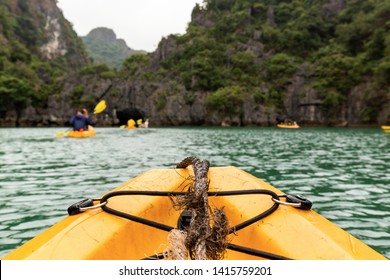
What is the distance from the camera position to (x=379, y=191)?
16.5ft

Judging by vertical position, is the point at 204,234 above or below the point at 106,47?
below

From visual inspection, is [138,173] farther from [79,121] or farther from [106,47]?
[106,47]

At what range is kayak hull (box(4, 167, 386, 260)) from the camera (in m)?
1.52

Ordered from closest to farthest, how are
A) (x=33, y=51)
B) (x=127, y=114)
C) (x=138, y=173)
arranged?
1. (x=138, y=173)
2. (x=127, y=114)
3. (x=33, y=51)

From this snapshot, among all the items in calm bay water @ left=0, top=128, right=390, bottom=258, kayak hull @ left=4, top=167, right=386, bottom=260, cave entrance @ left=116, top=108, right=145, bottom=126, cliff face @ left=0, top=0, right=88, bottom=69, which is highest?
cliff face @ left=0, top=0, right=88, bottom=69

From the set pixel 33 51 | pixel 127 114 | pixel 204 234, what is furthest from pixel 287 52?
pixel 33 51

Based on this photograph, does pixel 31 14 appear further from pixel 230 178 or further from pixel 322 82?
pixel 230 178

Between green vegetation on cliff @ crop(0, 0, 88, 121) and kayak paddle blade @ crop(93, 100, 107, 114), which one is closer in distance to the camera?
kayak paddle blade @ crop(93, 100, 107, 114)

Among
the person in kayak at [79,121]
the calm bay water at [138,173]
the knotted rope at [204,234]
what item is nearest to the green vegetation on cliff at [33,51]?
the person in kayak at [79,121]

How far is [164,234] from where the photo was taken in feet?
7.91

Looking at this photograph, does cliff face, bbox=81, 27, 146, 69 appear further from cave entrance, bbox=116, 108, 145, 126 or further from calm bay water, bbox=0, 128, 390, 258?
calm bay water, bbox=0, 128, 390, 258

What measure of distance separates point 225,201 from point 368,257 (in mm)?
1251

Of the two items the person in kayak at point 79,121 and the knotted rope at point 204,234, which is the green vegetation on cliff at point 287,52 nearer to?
the person in kayak at point 79,121

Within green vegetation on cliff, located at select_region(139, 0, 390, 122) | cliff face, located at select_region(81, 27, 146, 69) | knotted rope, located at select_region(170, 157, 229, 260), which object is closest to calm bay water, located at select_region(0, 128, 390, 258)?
knotted rope, located at select_region(170, 157, 229, 260)
